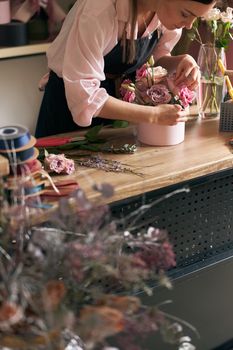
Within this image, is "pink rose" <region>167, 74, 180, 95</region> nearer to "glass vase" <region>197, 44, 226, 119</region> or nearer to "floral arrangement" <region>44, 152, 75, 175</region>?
"glass vase" <region>197, 44, 226, 119</region>

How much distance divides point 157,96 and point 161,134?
83 millimetres

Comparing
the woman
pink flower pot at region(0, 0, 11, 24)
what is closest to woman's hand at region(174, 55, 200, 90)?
the woman

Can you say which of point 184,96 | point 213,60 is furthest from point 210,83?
point 184,96

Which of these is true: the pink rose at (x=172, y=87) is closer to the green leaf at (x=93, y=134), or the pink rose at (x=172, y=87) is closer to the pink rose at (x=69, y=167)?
the green leaf at (x=93, y=134)

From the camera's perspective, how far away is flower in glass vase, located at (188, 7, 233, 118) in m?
1.47

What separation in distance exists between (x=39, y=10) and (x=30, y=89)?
344 mm

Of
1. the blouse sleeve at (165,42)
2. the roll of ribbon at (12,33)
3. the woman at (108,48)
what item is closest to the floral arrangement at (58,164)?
the woman at (108,48)

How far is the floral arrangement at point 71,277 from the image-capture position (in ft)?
2.16

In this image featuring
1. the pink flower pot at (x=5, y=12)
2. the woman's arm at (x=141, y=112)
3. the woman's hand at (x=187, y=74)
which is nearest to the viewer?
the woman's arm at (x=141, y=112)

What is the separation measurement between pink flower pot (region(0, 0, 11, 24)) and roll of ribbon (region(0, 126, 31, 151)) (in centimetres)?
115

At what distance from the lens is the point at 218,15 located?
1448mm

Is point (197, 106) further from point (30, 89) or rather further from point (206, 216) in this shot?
point (30, 89)

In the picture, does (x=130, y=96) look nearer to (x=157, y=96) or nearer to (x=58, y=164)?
(x=157, y=96)

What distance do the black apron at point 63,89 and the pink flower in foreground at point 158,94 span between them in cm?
14
